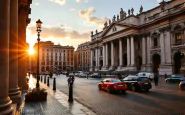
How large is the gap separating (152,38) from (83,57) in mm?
75040

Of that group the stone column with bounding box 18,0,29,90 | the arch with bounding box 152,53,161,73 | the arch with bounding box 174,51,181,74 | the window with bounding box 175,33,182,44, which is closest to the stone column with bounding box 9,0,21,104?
the stone column with bounding box 18,0,29,90

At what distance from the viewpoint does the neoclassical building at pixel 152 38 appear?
41.1 meters

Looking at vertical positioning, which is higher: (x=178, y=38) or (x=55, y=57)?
(x=178, y=38)

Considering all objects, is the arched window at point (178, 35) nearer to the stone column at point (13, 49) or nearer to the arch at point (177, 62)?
the arch at point (177, 62)

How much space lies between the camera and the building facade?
114 meters

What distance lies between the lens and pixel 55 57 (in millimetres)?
121500

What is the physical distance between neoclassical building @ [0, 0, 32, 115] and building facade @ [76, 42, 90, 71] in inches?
3902

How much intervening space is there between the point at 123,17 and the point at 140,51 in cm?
1322

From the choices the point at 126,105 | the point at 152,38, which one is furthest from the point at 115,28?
the point at 126,105

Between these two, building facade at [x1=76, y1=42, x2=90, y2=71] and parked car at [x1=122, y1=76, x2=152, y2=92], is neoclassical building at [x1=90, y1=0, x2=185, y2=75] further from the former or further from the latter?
building facade at [x1=76, y1=42, x2=90, y2=71]

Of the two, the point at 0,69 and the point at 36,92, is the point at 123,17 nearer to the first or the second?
the point at 36,92

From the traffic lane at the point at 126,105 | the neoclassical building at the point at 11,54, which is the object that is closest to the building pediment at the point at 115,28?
the traffic lane at the point at 126,105

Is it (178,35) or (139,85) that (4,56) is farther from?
(178,35)

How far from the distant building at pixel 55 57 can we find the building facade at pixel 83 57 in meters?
5.34
